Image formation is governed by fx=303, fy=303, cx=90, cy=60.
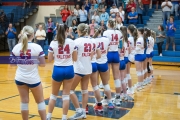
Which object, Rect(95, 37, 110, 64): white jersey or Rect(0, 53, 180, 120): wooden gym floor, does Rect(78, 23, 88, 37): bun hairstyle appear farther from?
Rect(0, 53, 180, 120): wooden gym floor

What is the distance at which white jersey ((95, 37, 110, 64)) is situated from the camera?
6.57 m

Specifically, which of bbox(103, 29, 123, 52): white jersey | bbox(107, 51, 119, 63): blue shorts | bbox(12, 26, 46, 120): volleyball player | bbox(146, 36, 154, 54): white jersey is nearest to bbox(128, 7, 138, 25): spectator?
bbox(146, 36, 154, 54): white jersey

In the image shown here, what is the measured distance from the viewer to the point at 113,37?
716cm

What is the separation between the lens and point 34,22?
21438 mm

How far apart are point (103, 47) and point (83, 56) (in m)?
0.81

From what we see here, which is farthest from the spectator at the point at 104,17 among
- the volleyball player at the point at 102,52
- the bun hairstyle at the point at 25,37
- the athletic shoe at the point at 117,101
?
the bun hairstyle at the point at 25,37

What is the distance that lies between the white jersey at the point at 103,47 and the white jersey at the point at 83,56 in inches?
22.9

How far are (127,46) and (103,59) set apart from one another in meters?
1.22

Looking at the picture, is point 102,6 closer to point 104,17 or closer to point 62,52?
point 104,17

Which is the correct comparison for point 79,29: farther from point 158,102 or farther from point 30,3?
point 30,3

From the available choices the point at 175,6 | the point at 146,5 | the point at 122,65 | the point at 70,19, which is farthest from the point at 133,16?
the point at 122,65

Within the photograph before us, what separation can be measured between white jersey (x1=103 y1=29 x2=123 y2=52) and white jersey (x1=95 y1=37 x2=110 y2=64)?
1.48ft

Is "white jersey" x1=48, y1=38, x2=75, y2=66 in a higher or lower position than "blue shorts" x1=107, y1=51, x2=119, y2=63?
higher

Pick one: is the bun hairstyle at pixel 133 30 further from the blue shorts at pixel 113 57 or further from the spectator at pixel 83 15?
the spectator at pixel 83 15
